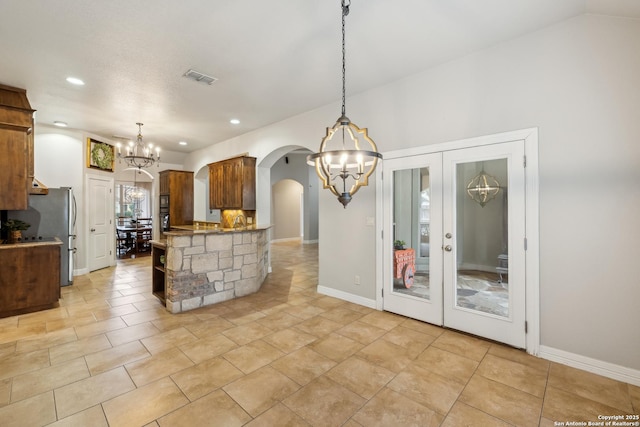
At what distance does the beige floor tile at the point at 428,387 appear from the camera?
212 cm

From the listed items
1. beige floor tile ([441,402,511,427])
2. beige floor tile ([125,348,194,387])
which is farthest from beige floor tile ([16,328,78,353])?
beige floor tile ([441,402,511,427])

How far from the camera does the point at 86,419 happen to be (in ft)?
6.31

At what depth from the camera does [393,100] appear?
3.84 m

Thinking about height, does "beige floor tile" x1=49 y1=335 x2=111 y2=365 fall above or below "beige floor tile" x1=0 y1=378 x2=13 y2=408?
above

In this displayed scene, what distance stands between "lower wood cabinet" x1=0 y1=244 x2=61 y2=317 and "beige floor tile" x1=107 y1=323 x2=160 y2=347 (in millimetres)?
1641

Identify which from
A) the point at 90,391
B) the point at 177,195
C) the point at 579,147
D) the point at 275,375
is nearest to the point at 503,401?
the point at 275,375

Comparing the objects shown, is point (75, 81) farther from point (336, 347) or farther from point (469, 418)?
point (469, 418)

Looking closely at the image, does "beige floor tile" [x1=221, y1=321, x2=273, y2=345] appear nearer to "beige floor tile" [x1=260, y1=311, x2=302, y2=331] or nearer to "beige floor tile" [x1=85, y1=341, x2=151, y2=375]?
"beige floor tile" [x1=260, y1=311, x2=302, y2=331]

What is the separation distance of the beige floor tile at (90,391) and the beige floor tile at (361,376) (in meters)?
1.67

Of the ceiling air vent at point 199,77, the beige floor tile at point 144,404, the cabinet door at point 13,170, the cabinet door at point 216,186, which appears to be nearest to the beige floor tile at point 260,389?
the beige floor tile at point 144,404

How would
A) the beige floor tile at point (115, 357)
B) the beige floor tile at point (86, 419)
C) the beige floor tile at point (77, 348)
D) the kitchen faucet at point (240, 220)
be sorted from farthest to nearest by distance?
the kitchen faucet at point (240, 220) → the beige floor tile at point (77, 348) → the beige floor tile at point (115, 357) → the beige floor tile at point (86, 419)

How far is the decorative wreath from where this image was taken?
255 inches

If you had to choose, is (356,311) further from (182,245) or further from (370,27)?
(370,27)

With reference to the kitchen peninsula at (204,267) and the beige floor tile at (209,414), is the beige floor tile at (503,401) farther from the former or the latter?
the kitchen peninsula at (204,267)
